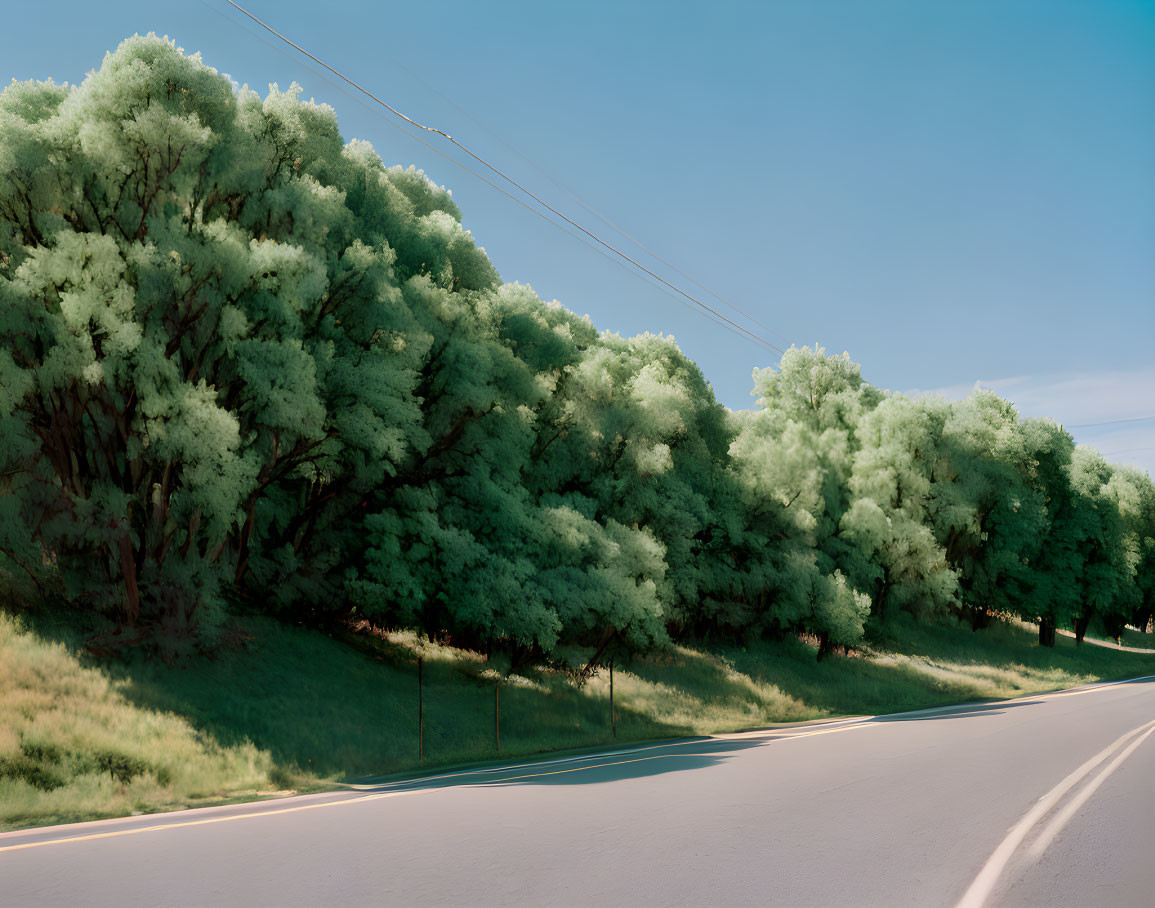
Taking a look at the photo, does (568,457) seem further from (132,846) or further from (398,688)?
(132,846)

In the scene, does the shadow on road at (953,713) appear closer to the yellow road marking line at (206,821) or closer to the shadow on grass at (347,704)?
the shadow on grass at (347,704)

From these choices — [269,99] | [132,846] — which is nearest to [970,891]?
[132,846]

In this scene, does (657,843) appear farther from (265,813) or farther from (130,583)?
(130,583)

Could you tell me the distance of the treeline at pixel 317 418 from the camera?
17656 millimetres

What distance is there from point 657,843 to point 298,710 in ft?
43.5

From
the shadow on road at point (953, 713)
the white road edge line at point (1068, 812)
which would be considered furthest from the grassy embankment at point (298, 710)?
the white road edge line at point (1068, 812)

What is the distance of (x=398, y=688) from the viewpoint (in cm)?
2233

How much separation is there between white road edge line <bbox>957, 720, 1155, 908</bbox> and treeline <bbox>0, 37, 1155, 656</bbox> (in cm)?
1365

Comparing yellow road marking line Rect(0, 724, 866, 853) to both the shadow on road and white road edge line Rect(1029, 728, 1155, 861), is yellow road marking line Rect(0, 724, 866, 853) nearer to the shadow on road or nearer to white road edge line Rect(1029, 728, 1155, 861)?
white road edge line Rect(1029, 728, 1155, 861)

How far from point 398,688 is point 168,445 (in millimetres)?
9309

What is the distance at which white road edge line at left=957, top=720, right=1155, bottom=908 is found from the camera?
608cm

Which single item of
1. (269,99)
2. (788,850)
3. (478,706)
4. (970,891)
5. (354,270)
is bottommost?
(478,706)

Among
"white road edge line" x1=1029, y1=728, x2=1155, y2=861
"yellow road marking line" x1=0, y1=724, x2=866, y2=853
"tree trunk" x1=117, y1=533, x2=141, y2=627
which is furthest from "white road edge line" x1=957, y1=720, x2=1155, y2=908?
"tree trunk" x1=117, y1=533, x2=141, y2=627

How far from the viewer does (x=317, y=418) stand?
62.3 ft
